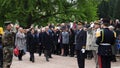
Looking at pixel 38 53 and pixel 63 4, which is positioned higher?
pixel 63 4

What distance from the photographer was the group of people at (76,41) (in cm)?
1344

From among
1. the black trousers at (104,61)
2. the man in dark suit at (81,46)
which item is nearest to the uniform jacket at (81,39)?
the man in dark suit at (81,46)

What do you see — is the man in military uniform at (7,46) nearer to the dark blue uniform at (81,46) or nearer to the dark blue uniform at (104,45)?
the dark blue uniform at (81,46)

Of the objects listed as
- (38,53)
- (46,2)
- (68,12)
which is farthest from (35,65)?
(68,12)

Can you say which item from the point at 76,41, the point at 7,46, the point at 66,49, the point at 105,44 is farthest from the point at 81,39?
the point at 66,49

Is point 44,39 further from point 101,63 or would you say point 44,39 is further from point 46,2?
point 46,2

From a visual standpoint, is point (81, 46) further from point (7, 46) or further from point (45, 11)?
point (45, 11)

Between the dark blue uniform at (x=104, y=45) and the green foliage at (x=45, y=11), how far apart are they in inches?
1333

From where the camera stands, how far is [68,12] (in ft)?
168

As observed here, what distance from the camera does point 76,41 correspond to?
1703 centimetres

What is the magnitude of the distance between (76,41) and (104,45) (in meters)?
3.69

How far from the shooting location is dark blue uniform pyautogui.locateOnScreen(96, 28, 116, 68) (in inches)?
525

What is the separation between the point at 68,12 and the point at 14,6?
6.48 metres

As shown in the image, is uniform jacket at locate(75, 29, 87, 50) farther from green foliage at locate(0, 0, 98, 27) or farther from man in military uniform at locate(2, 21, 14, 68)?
green foliage at locate(0, 0, 98, 27)
